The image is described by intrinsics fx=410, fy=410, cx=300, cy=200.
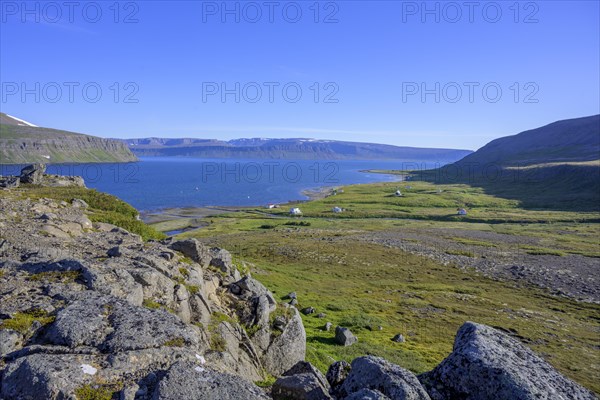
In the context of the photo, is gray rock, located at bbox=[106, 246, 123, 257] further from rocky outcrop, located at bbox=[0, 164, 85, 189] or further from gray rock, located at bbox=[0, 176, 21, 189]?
rocky outcrop, located at bbox=[0, 164, 85, 189]

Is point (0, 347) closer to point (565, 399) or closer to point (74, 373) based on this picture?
point (74, 373)

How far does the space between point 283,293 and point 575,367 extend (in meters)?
26.6

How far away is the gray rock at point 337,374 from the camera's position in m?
12.2

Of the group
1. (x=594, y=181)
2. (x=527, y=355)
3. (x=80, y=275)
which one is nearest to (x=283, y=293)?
(x=80, y=275)

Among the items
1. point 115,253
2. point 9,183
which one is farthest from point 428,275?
point 9,183

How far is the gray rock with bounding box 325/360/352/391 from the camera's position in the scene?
12211mm

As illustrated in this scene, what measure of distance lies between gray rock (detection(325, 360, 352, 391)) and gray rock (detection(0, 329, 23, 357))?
858 centimetres

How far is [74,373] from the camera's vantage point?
9320 millimetres

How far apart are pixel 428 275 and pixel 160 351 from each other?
5631 cm

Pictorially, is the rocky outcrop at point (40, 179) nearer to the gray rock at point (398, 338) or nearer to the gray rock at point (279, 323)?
the gray rock at point (279, 323)

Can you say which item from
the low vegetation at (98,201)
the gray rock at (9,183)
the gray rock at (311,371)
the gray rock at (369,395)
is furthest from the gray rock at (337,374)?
the gray rock at (9,183)

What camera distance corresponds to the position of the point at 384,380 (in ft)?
33.8

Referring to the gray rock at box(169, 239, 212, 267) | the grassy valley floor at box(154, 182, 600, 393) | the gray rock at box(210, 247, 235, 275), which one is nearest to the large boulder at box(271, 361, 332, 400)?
the gray rock at box(169, 239, 212, 267)

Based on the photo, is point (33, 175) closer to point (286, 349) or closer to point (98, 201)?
point (98, 201)
